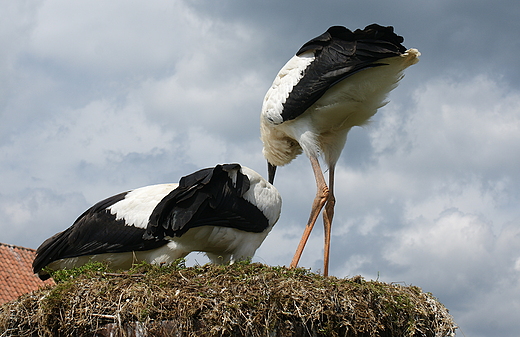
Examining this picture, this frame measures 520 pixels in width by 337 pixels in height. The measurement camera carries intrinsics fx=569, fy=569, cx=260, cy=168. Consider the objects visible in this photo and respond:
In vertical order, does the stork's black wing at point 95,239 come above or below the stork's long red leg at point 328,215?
below

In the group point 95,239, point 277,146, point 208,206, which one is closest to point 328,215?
point 277,146

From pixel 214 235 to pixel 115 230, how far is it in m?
1.03

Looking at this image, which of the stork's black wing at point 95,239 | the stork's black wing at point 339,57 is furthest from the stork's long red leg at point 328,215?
the stork's black wing at point 95,239

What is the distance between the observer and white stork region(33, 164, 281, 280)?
488 cm

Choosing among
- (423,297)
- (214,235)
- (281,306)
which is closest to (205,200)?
(214,235)

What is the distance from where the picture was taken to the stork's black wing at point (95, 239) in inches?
211

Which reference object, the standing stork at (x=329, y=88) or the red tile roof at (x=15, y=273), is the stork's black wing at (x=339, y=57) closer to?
the standing stork at (x=329, y=88)

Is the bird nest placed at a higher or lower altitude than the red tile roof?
lower

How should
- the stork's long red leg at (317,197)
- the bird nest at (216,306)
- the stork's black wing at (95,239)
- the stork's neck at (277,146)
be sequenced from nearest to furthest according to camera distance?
the bird nest at (216,306), the stork's black wing at (95,239), the stork's long red leg at (317,197), the stork's neck at (277,146)

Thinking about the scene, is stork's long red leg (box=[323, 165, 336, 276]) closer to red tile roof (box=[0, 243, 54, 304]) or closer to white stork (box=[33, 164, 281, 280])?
white stork (box=[33, 164, 281, 280])

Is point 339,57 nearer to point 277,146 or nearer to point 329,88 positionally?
point 329,88

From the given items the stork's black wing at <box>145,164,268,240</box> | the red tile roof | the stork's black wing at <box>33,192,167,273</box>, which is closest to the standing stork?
the stork's black wing at <box>145,164,268,240</box>

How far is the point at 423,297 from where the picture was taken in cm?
446

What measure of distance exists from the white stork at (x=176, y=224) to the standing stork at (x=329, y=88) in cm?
64
